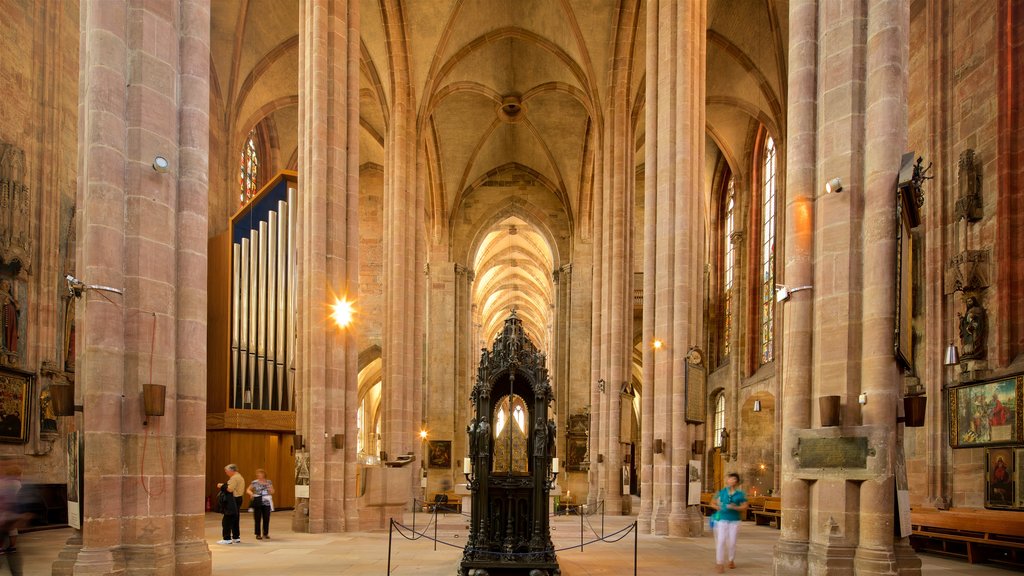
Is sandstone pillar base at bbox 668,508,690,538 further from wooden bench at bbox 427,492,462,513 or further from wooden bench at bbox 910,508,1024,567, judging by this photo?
wooden bench at bbox 427,492,462,513

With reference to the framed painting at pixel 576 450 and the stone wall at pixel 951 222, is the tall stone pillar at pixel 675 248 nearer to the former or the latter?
the stone wall at pixel 951 222

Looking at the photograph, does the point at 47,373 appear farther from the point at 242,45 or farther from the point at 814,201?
the point at 814,201

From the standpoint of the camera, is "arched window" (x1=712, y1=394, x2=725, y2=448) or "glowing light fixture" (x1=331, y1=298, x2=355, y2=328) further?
"arched window" (x1=712, y1=394, x2=725, y2=448)

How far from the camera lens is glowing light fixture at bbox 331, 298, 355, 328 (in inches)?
727

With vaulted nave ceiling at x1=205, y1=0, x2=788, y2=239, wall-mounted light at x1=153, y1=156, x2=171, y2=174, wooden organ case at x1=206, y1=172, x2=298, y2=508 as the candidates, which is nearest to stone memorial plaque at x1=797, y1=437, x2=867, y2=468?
→ wall-mounted light at x1=153, y1=156, x2=171, y2=174

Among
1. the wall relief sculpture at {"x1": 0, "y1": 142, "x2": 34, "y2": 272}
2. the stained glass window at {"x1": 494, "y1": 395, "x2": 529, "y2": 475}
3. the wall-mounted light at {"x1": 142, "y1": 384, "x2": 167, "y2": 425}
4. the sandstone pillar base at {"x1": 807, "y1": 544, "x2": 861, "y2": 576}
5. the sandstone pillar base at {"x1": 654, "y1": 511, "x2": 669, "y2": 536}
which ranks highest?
the wall relief sculpture at {"x1": 0, "y1": 142, "x2": 34, "y2": 272}

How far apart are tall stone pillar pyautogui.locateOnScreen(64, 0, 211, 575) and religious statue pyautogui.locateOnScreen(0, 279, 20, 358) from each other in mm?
10275

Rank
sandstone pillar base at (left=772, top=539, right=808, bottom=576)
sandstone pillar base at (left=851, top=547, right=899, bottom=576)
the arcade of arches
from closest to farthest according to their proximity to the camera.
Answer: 1. sandstone pillar base at (left=851, top=547, right=899, bottom=576)
2. the arcade of arches
3. sandstone pillar base at (left=772, top=539, right=808, bottom=576)

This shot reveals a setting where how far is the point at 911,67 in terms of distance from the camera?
62.2 ft

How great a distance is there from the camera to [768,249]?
31.2 metres

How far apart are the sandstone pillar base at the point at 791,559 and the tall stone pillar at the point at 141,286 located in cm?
678

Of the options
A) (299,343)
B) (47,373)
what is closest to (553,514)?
(299,343)

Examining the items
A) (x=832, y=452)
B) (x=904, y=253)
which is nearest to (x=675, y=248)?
(x=904, y=253)

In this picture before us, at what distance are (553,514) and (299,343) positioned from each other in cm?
1140
